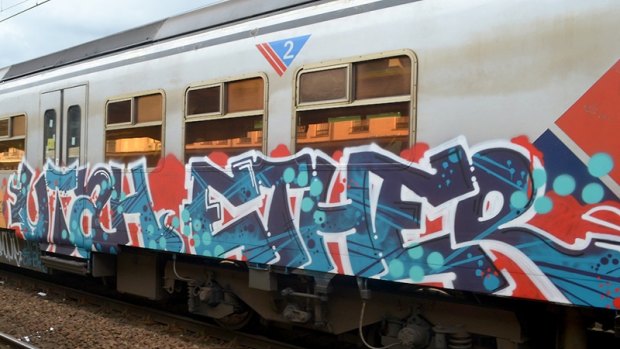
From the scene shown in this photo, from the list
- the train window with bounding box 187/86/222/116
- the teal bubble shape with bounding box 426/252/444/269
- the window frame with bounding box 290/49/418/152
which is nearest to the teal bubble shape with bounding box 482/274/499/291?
the teal bubble shape with bounding box 426/252/444/269

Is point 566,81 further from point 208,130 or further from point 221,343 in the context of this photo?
point 221,343

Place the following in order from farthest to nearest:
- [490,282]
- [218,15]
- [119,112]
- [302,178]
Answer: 1. [119,112]
2. [218,15]
3. [302,178]
4. [490,282]

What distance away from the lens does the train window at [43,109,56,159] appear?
734 cm

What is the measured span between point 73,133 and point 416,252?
15.8 ft

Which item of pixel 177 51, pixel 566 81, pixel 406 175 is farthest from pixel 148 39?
pixel 566 81

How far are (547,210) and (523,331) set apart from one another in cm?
100

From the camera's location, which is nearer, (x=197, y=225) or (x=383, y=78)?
(x=383, y=78)

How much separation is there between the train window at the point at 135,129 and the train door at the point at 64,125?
1.96ft

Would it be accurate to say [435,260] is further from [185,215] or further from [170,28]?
[170,28]

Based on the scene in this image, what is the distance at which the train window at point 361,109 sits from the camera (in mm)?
4066

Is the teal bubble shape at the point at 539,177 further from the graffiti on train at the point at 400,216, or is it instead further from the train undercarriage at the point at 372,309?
the train undercarriage at the point at 372,309

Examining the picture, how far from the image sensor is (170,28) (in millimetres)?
6129

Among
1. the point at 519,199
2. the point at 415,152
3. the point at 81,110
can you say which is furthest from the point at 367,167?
the point at 81,110

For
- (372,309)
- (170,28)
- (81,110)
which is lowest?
(372,309)
